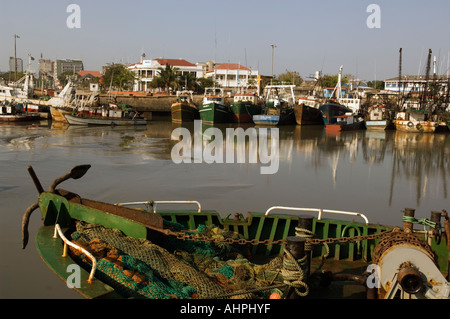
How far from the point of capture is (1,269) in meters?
6.99

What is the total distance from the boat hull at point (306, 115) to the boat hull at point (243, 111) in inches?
170

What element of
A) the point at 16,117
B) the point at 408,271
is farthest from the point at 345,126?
the point at 408,271

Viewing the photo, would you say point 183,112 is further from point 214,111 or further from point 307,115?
point 307,115

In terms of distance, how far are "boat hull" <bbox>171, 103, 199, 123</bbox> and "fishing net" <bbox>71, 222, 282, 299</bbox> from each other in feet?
117

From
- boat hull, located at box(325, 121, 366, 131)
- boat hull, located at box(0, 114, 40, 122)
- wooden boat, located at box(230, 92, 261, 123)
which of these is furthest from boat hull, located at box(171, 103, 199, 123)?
boat hull, located at box(325, 121, 366, 131)

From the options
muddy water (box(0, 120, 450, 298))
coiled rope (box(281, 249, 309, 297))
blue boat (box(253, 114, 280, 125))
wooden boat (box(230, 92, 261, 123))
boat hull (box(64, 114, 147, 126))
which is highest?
wooden boat (box(230, 92, 261, 123))

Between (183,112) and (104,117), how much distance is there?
7988mm

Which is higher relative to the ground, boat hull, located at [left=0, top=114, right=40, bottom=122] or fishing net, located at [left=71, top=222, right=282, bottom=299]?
boat hull, located at [left=0, top=114, right=40, bottom=122]

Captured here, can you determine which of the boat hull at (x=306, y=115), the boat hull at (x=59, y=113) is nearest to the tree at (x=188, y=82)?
the boat hull at (x=306, y=115)

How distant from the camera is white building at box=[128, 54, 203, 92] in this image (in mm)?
71562

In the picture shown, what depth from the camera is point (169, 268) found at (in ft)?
17.1

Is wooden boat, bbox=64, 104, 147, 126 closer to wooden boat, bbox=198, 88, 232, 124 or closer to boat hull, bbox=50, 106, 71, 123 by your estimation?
boat hull, bbox=50, 106, 71, 123

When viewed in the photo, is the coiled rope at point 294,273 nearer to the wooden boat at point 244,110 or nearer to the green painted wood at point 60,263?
the green painted wood at point 60,263
